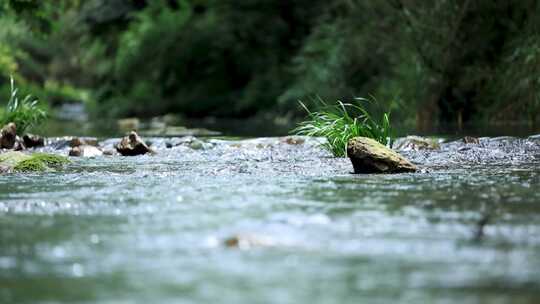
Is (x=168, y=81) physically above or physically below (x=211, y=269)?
above

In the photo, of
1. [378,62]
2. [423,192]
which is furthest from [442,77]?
[423,192]

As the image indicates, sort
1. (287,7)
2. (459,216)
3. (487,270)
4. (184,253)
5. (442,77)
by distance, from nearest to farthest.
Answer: (487,270) → (184,253) → (459,216) → (442,77) → (287,7)

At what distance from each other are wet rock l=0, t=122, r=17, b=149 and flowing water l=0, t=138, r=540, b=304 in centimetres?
448

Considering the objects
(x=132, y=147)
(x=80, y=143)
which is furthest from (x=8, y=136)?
(x=132, y=147)

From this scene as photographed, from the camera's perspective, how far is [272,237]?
4.69 metres

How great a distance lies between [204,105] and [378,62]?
27.7 ft

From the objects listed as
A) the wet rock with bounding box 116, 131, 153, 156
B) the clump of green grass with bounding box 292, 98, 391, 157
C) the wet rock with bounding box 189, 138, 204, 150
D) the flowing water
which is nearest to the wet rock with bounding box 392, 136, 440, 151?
the clump of green grass with bounding box 292, 98, 391, 157

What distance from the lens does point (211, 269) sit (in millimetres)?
4020

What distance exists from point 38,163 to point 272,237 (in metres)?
4.89

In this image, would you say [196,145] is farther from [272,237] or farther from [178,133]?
[272,237]

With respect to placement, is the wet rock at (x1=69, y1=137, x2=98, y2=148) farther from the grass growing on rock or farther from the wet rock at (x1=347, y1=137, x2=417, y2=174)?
the wet rock at (x1=347, y1=137, x2=417, y2=174)

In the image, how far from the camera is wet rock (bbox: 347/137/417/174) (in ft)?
26.6

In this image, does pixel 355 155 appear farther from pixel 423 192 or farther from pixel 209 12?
pixel 209 12

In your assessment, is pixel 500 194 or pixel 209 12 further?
pixel 209 12
